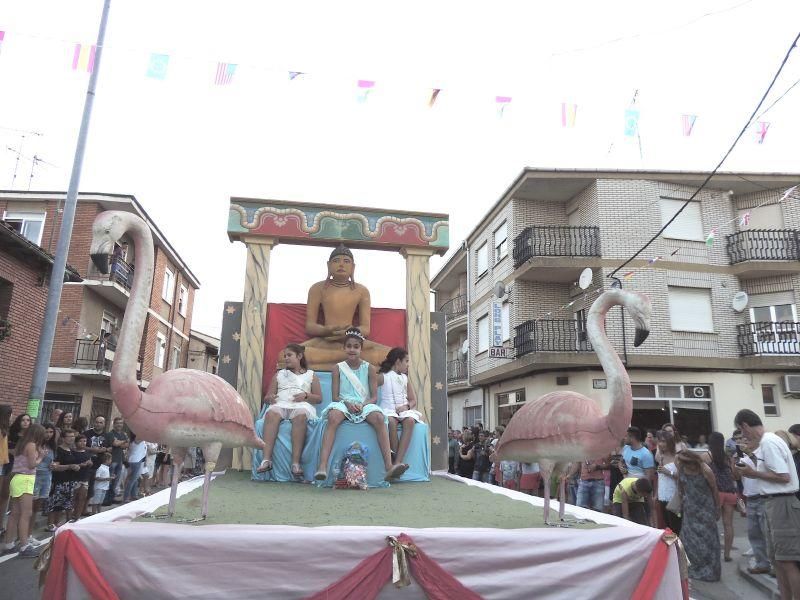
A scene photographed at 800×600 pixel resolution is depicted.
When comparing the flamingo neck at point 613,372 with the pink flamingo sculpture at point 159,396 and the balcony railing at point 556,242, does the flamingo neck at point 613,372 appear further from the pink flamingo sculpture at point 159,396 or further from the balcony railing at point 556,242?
the balcony railing at point 556,242

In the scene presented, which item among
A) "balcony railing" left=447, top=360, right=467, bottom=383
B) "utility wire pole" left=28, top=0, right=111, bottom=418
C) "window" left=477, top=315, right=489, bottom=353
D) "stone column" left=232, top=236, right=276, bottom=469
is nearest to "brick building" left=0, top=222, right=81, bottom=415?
"utility wire pole" left=28, top=0, right=111, bottom=418

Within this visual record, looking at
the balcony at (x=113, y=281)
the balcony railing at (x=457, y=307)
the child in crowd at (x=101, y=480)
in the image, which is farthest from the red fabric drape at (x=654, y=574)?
the balcony railing at (x=457, y=307)

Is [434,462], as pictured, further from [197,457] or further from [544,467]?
[197,457]

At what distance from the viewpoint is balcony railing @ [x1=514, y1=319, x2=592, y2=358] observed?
1498cm

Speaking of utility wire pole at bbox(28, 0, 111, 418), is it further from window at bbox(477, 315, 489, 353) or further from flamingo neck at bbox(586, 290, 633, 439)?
window at bbox(477, 315, 489, 353)

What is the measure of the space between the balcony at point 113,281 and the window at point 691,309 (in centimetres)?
1516

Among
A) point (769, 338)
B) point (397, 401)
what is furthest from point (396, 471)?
point (769, 338)

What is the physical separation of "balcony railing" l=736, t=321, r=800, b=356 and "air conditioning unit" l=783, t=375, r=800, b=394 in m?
0.67

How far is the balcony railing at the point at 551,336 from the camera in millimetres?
14984

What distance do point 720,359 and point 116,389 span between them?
15.1 meters

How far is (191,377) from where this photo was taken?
302cm

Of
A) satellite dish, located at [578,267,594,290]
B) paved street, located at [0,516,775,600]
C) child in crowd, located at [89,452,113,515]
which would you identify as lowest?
paved street, located at [0,516,775,600]

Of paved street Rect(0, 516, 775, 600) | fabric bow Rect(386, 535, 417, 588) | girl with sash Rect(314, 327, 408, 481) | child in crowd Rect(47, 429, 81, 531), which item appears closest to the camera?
fabric bow Rect(386, 535, 417, 588)

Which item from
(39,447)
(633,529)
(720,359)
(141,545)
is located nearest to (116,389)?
(141,545)
